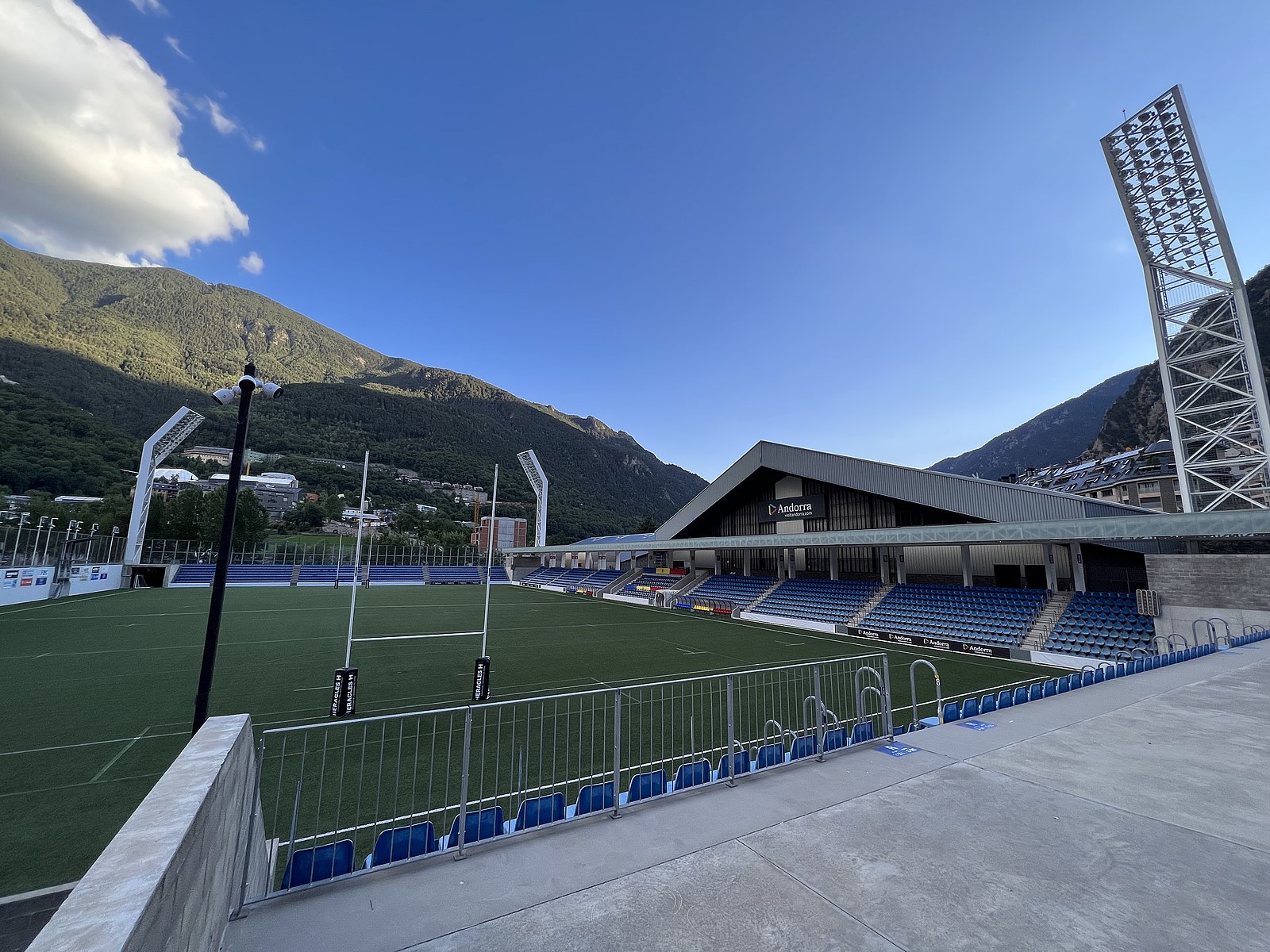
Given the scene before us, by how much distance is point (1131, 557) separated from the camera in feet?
70.3

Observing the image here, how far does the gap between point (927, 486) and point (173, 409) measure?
161 meters

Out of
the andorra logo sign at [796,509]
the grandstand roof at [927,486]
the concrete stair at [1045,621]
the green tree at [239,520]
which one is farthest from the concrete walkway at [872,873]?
the green tree at [239,520]

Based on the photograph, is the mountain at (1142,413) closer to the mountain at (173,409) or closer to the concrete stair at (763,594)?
the concrete stair at (763,594)

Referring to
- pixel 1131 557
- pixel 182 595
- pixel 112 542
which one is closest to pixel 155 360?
pixel 112 542

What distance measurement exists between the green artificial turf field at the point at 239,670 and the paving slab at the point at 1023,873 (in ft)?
26.7

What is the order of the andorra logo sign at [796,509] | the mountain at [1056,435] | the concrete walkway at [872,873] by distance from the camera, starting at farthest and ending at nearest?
the mountain at [1056,435], the andorra logo sign at [796,509], the concrete walkway at [872,873]

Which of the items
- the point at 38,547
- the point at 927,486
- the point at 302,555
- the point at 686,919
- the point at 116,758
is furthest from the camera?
the point at 302,555

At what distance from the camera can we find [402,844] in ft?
14.5

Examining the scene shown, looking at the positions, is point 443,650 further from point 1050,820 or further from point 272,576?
point 272,576

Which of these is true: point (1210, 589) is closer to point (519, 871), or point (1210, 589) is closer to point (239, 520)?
point (519, 871)

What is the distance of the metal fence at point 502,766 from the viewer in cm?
469

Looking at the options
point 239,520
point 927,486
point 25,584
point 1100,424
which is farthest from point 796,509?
point 1100,424

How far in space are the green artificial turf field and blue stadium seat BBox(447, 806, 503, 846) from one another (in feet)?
16.0

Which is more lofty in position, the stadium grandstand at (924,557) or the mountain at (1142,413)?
the mountain at (1142,413)
